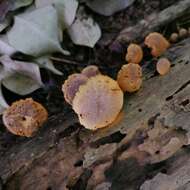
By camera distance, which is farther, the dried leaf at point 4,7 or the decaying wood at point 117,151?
the dried leaf at point 4,7

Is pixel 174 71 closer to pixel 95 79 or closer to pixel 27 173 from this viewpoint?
pixel 95 79

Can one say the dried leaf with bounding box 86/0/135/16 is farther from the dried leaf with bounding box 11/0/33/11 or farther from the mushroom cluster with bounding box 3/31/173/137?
the mushroom cluster with bounding box 3/31/173/137

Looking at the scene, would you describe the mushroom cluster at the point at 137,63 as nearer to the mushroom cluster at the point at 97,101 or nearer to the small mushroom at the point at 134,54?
the small mushroom at the point at 134,54

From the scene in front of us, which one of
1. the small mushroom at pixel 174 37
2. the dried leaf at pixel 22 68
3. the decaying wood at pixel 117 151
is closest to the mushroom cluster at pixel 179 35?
the small mushroom at pixel 174 37

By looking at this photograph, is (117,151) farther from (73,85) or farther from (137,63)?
(137,63)

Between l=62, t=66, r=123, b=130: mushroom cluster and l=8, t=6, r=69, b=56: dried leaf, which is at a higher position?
l=8, t=6, r=69, b=56: dried leaf

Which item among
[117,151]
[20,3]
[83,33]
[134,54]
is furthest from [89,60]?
[117,151]

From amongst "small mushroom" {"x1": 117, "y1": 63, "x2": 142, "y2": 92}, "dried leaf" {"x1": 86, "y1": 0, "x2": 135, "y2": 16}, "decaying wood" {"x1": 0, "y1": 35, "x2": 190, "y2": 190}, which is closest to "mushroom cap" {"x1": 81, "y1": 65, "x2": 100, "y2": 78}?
"small mushroom" {"x1": 117, "y1": 63, "x2": 142, "y2": 92}
